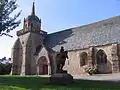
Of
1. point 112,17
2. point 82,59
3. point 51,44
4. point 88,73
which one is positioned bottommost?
point 88,73

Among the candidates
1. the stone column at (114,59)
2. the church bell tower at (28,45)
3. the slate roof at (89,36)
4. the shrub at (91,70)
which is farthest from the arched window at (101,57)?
the church bell tower at (28,45)

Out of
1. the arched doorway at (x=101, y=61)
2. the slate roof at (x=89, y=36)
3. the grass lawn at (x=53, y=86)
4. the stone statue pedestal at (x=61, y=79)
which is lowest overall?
the grass lawn at (x=53, y=86)

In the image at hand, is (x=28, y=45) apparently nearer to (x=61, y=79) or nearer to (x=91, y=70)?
(x=91, y=70)

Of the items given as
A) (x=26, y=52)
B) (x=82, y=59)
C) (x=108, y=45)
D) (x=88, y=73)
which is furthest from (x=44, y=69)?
(x=108, y=45)

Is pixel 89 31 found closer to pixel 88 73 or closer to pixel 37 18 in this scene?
pixel 88 73

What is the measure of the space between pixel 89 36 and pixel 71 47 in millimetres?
3808

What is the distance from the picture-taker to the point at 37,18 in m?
47.4

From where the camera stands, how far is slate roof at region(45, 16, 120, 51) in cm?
3338

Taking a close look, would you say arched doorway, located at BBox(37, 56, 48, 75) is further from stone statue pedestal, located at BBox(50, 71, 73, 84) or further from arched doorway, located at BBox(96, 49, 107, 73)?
stone statue pedestal, located at BBox(50, 71, 73, 84)

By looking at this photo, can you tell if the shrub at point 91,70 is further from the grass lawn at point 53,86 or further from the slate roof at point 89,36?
the grass lawn at point 53,86

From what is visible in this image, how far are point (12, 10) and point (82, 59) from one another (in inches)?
653

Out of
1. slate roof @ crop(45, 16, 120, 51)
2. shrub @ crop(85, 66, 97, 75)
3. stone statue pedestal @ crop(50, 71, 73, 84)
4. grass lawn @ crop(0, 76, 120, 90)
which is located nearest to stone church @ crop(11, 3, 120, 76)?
Answer: slate roof @ crop(45, 16, 120, 51)

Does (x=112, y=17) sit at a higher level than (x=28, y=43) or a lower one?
higher

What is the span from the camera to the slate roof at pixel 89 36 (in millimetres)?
33375
